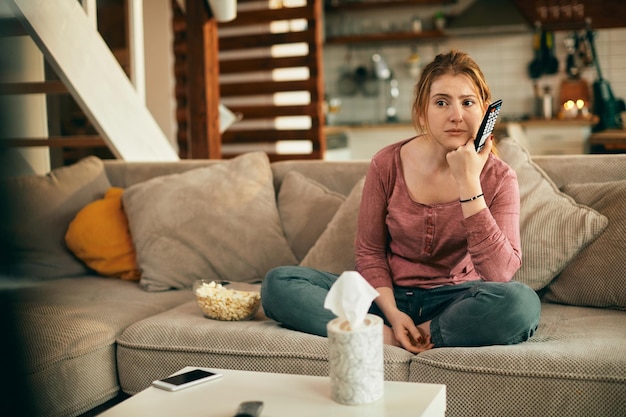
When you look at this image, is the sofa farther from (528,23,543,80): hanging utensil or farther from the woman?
(528,23,543,80): hanging utensil

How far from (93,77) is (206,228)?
53.8 inches

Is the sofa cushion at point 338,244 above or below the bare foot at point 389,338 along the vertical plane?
above

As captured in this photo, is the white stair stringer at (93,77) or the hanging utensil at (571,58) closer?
the white stair stringer at (93,77)

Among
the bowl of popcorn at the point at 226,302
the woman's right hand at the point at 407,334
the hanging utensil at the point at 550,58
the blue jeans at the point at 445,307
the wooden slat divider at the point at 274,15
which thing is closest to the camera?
the blue jeans at the point at 445,307

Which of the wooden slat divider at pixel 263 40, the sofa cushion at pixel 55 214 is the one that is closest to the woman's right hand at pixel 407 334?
the sofa cushion at pixel 55 214

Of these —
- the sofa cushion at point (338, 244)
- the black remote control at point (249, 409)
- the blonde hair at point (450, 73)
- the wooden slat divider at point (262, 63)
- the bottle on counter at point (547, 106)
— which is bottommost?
the black remote control at point (249, 409)

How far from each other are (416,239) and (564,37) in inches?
198

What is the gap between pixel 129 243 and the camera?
2.62 meters

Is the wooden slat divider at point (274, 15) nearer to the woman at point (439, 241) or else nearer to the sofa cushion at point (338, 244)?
the sofa cushion at point (338, 244)

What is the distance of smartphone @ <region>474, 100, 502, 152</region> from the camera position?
165 centimetres

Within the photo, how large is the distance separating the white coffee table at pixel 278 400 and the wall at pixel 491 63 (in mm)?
5480

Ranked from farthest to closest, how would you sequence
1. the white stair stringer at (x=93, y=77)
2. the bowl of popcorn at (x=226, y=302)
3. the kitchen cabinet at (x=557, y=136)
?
the kitchen cabinet at (x=557, y=136) < the white stair stringer at (x=93, y=77) < the bowl of popcorn at (x=226, y=302)

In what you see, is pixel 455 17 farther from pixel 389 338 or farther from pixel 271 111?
pixel 389 338

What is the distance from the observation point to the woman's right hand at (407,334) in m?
1.74
